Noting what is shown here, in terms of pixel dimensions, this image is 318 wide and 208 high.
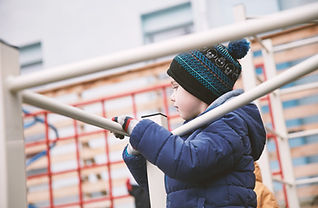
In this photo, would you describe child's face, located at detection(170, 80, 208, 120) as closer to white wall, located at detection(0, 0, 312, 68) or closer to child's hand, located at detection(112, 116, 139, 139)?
child's hand, located at detection(112, 116, 139, 139)

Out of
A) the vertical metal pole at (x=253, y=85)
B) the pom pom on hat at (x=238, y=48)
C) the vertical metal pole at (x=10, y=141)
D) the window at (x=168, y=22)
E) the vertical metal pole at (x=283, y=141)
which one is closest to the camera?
the vertical metal pole at (x=10, y=141)

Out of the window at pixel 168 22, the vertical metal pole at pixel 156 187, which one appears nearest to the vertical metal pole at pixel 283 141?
the vertical metal pole at pixel 156 187

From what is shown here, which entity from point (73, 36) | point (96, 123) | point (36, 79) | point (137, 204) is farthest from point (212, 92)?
point (73, 36)

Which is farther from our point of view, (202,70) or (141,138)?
(202,70)

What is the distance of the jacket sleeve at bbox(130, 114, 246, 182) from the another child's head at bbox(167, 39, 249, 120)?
4.9 inches

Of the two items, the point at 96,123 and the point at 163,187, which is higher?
the point at 96,123

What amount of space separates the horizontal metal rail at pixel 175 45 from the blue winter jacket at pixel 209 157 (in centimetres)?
28

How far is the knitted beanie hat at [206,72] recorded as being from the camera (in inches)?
36.2

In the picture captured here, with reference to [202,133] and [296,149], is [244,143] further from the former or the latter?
[296,149]

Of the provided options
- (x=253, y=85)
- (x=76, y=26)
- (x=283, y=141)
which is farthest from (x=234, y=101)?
(x=76, y=26)

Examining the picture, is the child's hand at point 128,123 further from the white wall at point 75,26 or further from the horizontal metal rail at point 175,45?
the white wall at point 75,26

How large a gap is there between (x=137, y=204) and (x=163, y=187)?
1165 millimetres

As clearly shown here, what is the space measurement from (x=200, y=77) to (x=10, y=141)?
0.56 m

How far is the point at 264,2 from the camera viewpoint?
3.45 m
